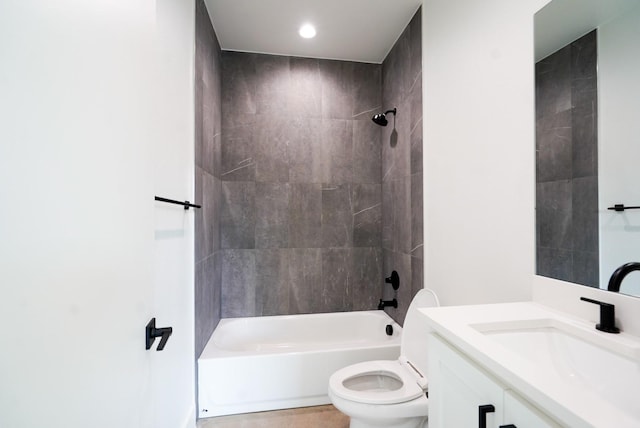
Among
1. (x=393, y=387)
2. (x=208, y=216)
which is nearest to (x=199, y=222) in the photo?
(x=208, y=216)

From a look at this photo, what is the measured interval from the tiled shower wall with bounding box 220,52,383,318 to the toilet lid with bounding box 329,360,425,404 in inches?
38.3

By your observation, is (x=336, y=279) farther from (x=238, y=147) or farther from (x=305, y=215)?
(x=238, y=147)

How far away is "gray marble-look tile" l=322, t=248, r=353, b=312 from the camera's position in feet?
8.50

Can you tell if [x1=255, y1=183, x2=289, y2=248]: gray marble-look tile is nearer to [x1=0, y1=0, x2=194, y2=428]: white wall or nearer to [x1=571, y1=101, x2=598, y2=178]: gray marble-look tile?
[x1=0, y1=0, x2=194, y2=428]: white wall

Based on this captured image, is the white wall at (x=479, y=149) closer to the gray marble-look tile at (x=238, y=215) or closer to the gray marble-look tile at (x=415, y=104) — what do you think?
the gray marble-look tile at (x=415, y=104)

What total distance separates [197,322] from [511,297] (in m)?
1.73

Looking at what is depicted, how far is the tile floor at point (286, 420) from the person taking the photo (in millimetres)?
1751

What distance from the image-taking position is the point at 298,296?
2.56 meters

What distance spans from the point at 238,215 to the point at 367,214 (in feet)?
3.92

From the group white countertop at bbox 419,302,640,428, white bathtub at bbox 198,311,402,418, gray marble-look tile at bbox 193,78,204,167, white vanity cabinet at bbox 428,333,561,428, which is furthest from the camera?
white bathtub at bbox 198,311,402,418

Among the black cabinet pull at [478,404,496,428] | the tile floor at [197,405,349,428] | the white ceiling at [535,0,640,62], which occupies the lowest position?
the tile floor at [197,405,349,428]

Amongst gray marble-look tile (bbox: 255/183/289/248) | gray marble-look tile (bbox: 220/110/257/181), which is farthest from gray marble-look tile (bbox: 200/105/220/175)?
gray marble-look tile (bbox: 255/183/289/248)

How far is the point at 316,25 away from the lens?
6.97 ft

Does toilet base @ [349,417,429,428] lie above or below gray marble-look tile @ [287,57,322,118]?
below
